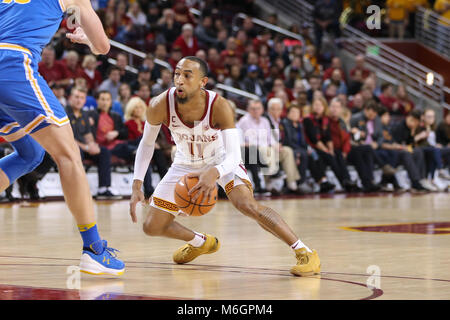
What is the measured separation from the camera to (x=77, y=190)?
4820 mm

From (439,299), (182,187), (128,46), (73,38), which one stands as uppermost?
(128,46)

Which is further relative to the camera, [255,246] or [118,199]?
[118,199]

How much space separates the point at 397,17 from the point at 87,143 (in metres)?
11.0

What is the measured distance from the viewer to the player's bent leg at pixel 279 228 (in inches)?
208

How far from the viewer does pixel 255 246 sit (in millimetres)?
6875

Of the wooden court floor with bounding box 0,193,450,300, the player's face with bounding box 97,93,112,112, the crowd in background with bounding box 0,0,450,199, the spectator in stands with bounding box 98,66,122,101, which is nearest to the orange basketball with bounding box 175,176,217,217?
the wooden court floor with bounding box 0,193,450,300

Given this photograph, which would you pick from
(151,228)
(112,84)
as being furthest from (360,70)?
(151,228)

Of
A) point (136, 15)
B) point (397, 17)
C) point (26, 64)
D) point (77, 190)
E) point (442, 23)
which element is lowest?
point (77, 190)

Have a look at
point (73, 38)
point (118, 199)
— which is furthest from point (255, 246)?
point (118, 199)

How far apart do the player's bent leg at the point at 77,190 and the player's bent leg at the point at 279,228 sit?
3.37ft

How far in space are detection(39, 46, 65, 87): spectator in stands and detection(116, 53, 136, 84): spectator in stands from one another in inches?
44.1

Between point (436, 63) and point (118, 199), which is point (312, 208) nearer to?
point (118, 199)

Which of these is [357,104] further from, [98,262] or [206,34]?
[98,262]
